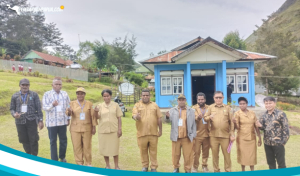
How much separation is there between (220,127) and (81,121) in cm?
248

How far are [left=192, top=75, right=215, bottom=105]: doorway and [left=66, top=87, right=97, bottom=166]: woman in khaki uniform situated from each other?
935 cm

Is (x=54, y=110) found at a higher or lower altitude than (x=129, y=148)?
higher

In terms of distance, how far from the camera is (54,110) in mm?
4090

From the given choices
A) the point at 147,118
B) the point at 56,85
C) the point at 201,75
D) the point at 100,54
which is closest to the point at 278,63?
the point at 201,75

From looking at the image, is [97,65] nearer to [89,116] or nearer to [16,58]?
[16,58]

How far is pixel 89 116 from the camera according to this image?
4.04 metres

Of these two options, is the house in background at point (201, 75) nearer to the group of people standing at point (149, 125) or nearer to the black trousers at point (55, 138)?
the group of people standing at point (149, 125)

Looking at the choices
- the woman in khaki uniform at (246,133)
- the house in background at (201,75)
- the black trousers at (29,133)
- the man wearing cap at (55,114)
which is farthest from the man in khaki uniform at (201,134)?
the house in background at (201,75)

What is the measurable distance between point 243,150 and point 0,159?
384 centimetres

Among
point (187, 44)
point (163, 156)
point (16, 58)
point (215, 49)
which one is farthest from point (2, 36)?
point (163, 156)

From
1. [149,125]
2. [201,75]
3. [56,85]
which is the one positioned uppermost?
[201,75]

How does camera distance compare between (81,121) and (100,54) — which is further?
(100,54)

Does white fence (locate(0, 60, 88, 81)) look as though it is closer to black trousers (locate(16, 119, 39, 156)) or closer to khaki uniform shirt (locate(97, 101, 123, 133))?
black trousers (locate(16, 119, 39, 156))

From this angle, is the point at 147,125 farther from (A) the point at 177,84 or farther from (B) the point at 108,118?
(A) the point at 177,84
